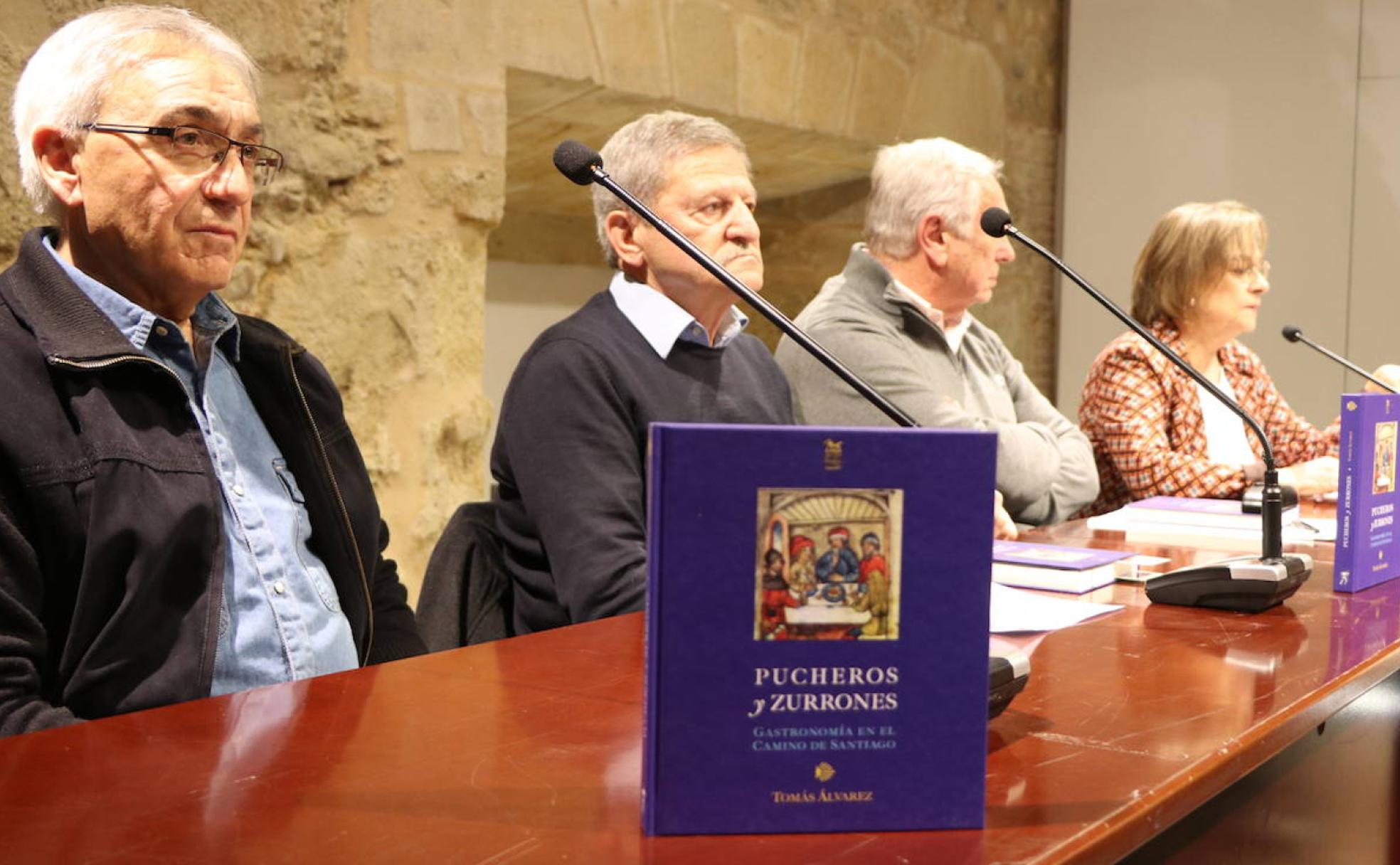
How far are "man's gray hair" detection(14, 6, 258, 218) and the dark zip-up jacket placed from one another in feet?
0.40

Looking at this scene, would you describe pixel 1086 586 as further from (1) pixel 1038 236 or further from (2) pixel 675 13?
(1) pixel 1038 236

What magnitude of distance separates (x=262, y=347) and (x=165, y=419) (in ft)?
0.78

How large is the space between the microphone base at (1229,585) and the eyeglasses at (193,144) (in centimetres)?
110

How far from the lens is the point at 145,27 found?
1439 millimetres

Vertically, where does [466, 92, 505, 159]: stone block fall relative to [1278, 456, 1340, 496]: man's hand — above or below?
above

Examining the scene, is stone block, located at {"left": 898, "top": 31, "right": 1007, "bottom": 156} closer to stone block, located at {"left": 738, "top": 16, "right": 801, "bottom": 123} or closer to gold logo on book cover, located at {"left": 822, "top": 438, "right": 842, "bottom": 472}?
stone block, located at {"left": 738, "top": 16, "right": 801, "bottom": 123}

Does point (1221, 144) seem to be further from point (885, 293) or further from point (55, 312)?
point (55, 312)

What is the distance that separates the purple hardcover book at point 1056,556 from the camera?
5.27 feet

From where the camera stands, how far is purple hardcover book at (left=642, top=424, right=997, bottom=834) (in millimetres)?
726

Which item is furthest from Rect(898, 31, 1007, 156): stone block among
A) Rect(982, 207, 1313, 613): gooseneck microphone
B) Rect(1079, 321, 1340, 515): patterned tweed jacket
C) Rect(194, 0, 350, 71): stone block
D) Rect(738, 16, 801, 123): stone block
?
Rect(982, 207, 1313, 613): gooseneck microphone

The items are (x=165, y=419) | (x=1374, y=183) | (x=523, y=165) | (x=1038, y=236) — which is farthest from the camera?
(x=1038, y=236)

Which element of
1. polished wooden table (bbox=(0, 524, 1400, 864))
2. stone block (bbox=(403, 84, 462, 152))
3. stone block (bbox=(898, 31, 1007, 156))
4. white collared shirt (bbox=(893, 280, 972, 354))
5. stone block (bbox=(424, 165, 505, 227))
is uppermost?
stone block (bbox=(898, 31, 1007, 156))

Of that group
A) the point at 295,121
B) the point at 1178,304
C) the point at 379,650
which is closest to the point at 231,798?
the point at 379,650

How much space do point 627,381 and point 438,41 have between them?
1.41m
